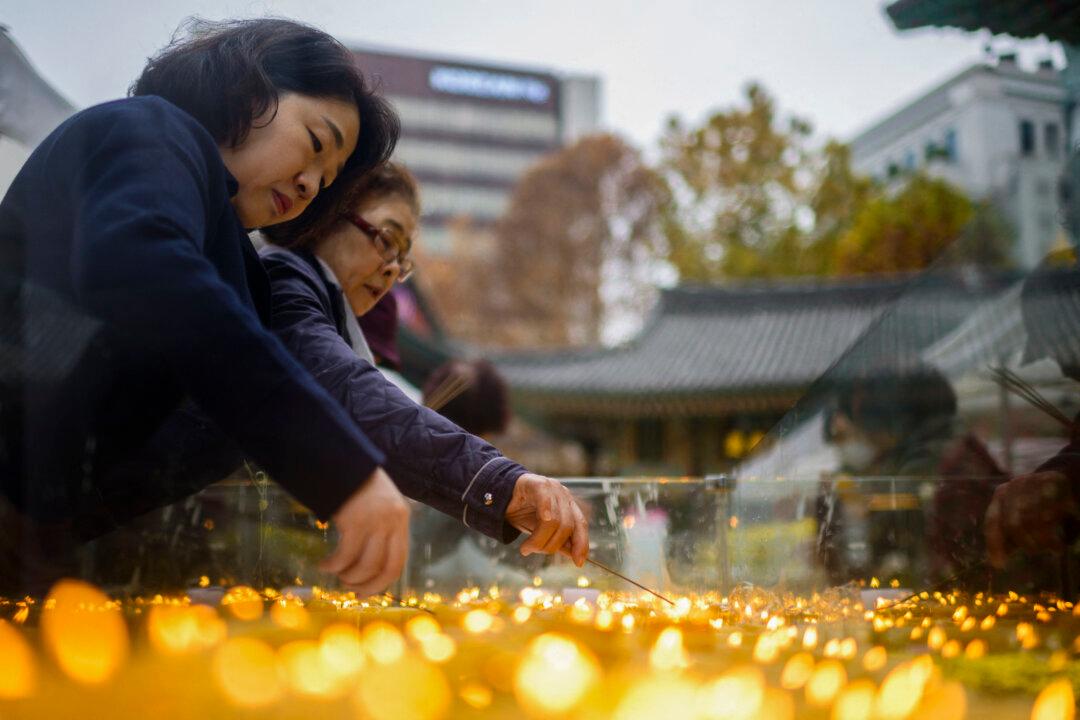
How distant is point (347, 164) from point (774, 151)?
1347cm

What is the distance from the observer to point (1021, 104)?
1.42 metres

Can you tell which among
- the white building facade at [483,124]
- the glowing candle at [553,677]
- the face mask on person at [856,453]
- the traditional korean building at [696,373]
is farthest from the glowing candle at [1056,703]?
the white building facade at [483,124]

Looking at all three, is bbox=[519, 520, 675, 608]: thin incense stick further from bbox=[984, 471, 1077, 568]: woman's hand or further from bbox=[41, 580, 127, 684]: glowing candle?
bbox=[41, 580, 127, 684]: glowing candle

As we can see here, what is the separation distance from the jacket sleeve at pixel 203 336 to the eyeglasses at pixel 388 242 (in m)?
0.44

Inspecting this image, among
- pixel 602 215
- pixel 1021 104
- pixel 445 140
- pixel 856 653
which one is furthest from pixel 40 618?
pixel 445 140

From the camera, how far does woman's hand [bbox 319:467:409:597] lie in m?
0.64

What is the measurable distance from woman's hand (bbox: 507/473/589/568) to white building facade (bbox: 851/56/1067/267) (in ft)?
3.07

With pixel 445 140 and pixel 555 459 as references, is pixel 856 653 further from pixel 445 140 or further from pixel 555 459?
pixel 445 140

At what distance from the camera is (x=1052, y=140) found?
1.38 meters

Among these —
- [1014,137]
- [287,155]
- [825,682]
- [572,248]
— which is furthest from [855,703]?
[572,248]

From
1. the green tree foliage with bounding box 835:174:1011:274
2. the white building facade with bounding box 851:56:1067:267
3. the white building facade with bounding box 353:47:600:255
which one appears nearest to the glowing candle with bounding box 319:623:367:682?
the white building facade with bounding box 851:56:1067:267

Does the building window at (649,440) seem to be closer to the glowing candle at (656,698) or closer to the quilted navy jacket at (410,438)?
the quilted navy jacket at (410,438)

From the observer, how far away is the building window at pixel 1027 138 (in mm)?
1431

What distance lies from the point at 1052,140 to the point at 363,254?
3.37 feet
